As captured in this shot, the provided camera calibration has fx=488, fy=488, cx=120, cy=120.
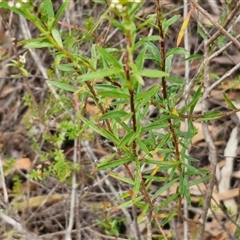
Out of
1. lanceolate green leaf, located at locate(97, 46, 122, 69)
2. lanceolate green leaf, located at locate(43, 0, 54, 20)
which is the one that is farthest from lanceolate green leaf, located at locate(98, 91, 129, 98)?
lanceolate green leaf, located at locate(43, 0, 54, 20)

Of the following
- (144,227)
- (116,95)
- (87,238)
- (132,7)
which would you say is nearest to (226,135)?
(144,227)

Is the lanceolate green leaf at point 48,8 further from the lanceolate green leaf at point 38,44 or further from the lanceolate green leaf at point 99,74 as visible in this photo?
the lanceolate green leaf at point 99,74

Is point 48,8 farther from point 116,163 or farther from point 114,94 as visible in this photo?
point 116,163

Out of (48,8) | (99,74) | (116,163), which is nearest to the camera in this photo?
(99,74)

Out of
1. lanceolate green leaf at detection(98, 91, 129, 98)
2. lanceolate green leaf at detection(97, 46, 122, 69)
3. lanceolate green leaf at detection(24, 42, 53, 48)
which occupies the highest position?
lanceolate green leaf at detection(24, 42, 53, 48)

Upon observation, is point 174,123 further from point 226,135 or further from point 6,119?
point 6,119

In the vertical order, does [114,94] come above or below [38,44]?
below

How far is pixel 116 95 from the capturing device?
1.12 m

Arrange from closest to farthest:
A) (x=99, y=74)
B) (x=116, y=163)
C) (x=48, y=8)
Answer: (x=99, y=74), (x=48, y=8), (x=116, y=163)

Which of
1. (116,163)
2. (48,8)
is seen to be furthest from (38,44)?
(116,163)

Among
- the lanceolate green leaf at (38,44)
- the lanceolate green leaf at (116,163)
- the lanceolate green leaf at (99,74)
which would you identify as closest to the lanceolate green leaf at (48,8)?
the lanceolate green leaf at (38,44)

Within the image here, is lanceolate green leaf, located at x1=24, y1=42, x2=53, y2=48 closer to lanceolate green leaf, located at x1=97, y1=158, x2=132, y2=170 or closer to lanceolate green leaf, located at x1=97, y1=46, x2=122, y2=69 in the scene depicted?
lanceolate green leaf, located at x1=97, y1=46, x2=122, y2=69

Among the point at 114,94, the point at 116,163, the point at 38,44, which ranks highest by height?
the point at 38,44

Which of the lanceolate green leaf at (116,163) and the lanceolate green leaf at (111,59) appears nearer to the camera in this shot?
the lanceolate green leaf at (111,59)
